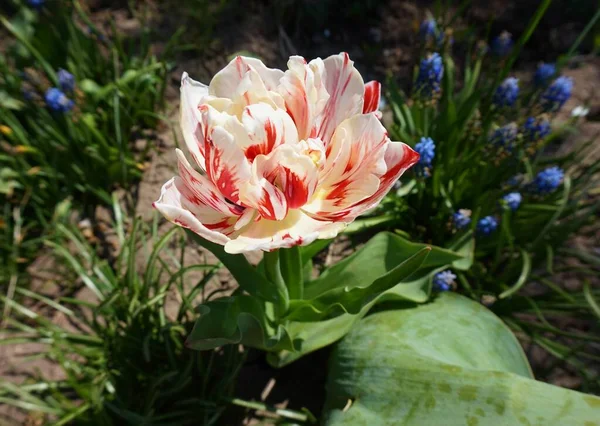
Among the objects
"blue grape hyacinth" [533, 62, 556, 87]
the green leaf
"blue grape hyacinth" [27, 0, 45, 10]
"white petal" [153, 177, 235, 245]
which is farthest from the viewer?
"blue grape hyacinth" [27, 0, 45, 10]

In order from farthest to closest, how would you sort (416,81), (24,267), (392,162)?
1. (24,267)
2. (416,81)
3. (392,162)

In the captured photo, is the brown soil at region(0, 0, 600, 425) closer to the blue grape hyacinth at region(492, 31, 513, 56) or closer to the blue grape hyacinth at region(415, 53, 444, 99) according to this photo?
the blue grape hyacinth at region(492, 31, 513, 56)

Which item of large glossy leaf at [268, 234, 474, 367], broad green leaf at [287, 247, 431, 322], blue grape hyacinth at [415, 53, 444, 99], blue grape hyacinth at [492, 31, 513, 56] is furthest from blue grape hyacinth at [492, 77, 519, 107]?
broad green leaf at [287, 247, 431, 322]

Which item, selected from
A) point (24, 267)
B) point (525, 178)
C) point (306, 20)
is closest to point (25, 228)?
point (24, 267)

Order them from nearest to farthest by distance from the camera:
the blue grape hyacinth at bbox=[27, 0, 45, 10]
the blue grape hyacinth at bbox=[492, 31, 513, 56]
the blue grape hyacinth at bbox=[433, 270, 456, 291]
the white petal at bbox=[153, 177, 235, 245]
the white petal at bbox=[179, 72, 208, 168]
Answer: the white petal at bbox=[153, 177, 235, 245] → the white petal at bbox=[179, 72, 208, 168] → the blue grape hyacinth at bbox=[433, 270, 456, 291] → the blue grape hyacinth at bbox=[492, 31, 513, 56] → the blue grape hyacinth at bbox=[27, 0, 45, 10]

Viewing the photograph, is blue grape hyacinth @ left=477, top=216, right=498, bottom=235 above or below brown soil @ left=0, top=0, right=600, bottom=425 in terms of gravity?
below

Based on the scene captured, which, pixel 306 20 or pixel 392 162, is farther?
pixel 306 20

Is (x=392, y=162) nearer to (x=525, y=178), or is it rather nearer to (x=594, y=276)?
(x=525, y=178)
